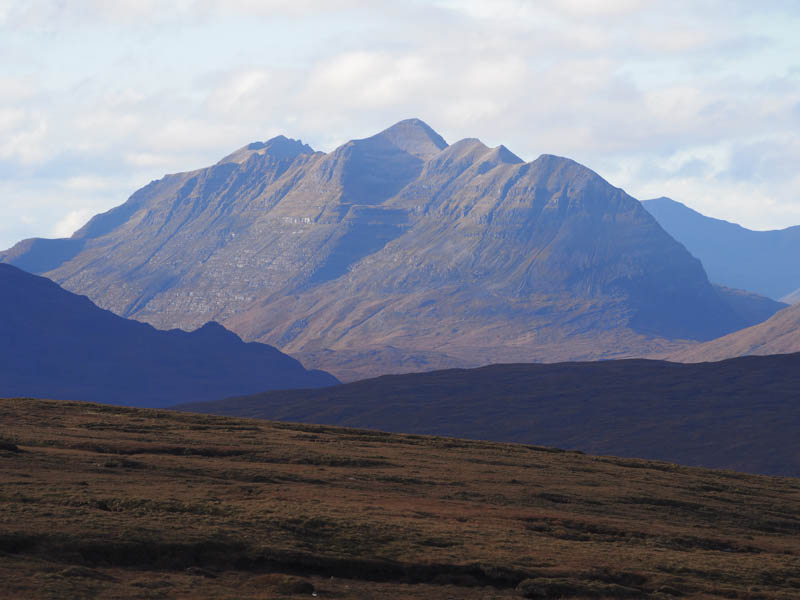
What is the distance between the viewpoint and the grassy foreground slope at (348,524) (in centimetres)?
4697

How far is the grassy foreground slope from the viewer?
4697 cm

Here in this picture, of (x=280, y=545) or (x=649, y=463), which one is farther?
(x=649, y=463)

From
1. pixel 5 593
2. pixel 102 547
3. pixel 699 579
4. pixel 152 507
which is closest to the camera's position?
pixel 5 593

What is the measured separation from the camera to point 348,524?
5516 cm

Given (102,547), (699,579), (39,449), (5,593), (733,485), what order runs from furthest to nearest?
1. (733,485)
2. (39,449)
3. (699,579)
4. (102,547)
5. (5,593)

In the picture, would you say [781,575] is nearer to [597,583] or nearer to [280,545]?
[597,583]

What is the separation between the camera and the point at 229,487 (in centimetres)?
6612

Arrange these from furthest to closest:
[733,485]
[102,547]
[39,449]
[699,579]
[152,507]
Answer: [733,485]
[39,449]
[152,507]
[699,579]
[102,547]

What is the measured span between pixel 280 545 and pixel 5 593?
1366cm

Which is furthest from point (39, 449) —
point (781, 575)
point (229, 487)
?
point (781, 575)

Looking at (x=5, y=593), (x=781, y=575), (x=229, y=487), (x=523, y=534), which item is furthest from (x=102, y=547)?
(x=781, y=575)

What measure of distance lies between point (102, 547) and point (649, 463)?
76.0 metres

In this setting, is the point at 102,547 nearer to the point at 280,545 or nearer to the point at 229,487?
the point at 280,545

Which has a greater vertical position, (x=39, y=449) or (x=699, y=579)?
(x=39, y=449)
